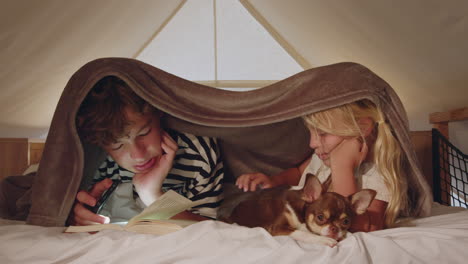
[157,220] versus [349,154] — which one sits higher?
[349,154]

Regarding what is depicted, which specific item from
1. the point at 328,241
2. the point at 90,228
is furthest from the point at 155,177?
the point at 328,241

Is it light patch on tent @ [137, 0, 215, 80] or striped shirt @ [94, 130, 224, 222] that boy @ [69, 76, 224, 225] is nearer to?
striped shirt @ [94, 130, 224, 222]

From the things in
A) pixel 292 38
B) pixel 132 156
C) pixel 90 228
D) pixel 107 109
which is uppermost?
pixel 292 38

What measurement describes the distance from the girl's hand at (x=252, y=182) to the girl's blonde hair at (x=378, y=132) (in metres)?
0.23

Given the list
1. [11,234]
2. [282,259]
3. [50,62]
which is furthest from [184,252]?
[50,62]

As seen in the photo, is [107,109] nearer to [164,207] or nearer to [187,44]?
[164,207]

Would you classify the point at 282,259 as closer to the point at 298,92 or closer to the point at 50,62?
the point at 298,92

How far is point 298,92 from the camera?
83 centimetres

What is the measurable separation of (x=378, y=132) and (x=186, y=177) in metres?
0.46

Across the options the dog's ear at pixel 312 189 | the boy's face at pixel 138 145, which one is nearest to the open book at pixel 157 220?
the boy's face at pixel 138 145

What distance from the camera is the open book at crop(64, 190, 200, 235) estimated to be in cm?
76

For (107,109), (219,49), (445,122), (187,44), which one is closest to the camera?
(107,109)

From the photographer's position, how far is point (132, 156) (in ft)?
2.90

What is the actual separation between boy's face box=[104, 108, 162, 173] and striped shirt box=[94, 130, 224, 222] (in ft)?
0.17
